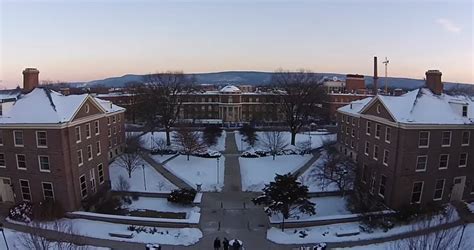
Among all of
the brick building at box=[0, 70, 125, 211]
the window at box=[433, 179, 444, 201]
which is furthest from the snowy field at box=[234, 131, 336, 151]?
the brick building at box=[0, 70, 125, 211]

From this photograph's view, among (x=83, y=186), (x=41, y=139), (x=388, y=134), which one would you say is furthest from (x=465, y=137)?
(x=41, y=139)

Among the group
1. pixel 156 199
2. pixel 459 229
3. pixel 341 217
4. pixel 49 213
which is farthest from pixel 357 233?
pixel 49 213

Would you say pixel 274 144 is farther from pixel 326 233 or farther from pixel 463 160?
pixel 326 233

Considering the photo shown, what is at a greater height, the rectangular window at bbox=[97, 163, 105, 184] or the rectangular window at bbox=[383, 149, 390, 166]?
the rectangular window at bbox=[383, 149, 390, 166]

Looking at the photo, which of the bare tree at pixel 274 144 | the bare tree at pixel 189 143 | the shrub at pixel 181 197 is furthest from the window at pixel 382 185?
the bare tree at pixel 189 143

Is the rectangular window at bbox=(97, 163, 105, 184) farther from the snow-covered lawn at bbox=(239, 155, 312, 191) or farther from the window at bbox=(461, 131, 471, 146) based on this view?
the window at bbox=(461, 131, 471, 146)

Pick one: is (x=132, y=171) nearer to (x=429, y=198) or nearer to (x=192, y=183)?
(x=192, y=183)
